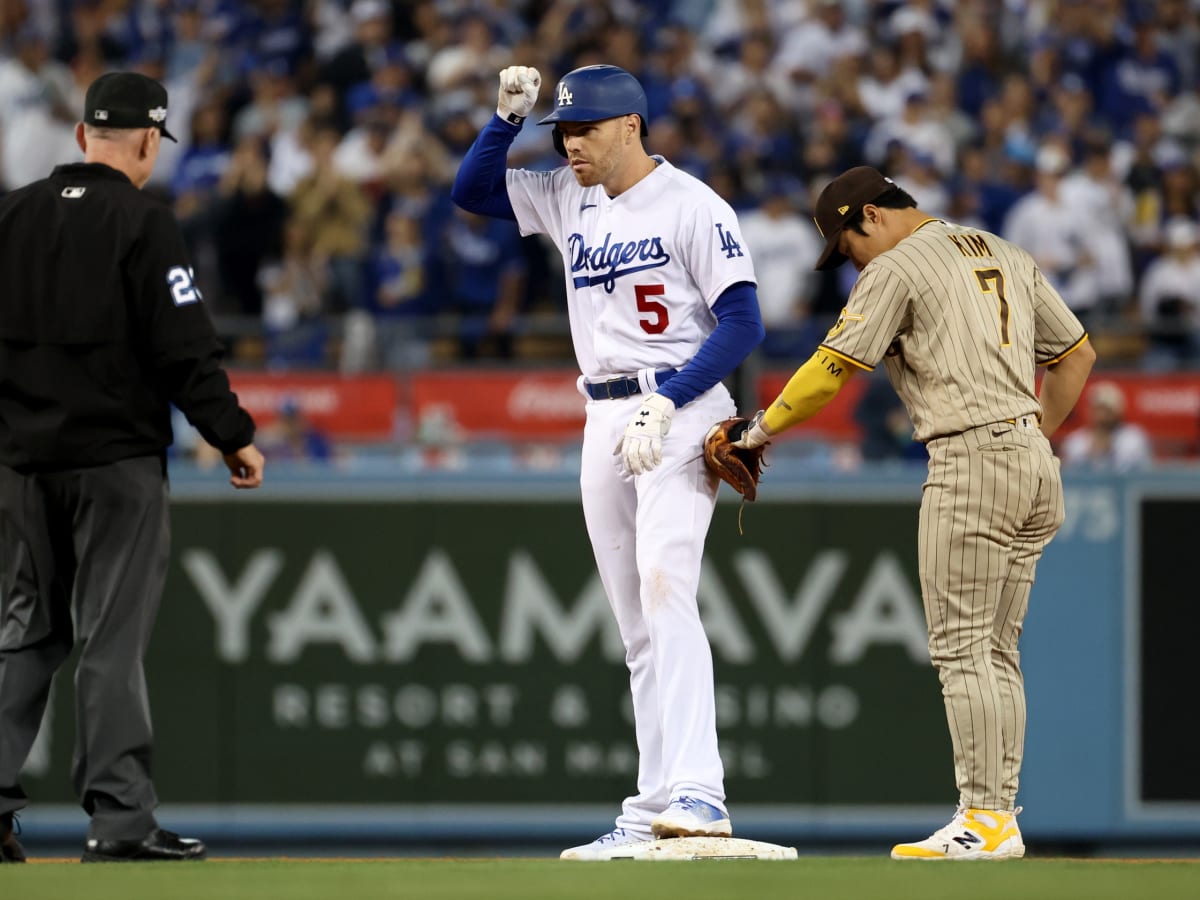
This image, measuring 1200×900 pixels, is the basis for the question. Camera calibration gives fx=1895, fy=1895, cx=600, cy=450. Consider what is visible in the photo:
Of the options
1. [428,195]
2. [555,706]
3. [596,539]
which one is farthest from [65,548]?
[428,195]

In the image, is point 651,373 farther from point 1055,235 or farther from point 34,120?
point 34,120

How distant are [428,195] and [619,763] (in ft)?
19.0

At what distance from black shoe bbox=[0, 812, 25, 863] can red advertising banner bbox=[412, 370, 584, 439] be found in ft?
20.8

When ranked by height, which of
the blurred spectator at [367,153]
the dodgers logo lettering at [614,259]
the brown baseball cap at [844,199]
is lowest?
the dodgers logo lettering at [614,259]

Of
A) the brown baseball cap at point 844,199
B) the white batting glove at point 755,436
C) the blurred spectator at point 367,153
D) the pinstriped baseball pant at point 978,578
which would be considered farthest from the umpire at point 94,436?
the blurred spectator at point 367,153

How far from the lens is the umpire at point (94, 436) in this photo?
213 inches

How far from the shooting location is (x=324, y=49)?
50.9 feet

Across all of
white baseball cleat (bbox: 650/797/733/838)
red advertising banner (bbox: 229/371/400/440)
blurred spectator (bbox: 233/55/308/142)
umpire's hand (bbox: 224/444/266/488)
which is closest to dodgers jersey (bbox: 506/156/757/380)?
umpire's hand (bbox: 224/444/266/488)

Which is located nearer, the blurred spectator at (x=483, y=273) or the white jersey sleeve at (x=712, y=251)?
the white jersey sleeve at (x=712, y=251)

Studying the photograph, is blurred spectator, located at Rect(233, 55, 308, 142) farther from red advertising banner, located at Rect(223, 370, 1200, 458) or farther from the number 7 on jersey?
the number 7 on jersey

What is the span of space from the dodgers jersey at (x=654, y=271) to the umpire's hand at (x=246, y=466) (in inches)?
40.8

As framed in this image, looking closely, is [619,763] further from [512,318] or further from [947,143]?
[947,143]

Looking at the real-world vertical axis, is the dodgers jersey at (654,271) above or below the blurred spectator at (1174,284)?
below

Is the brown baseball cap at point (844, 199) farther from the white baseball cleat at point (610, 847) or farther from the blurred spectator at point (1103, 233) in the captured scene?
the blurred spectator at point (1103, 233)
